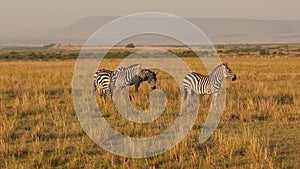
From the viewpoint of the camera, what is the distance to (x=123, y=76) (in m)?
13.7

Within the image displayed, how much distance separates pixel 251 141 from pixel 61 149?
3.21m

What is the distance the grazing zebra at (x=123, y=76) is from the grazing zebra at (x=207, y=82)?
2.03 metres

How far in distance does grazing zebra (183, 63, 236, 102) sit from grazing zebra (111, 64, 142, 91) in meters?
2.03

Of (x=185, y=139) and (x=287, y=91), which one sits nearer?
(x=185, y=139)

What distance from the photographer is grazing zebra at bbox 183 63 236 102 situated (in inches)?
482

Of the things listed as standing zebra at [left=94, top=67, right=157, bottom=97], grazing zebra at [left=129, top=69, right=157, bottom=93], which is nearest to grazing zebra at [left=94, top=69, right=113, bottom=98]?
standing zebra at [left=94, top=67, right=157, bottom=97]

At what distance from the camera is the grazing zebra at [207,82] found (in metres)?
12.2

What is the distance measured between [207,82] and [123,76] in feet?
9.70

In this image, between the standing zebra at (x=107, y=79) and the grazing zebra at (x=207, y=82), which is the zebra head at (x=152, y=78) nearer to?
the standing zebra at (x=107, y=79)

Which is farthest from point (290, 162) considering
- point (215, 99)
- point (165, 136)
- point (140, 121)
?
point (215, 99)

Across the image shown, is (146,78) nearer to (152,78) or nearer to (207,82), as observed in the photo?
(152,78)

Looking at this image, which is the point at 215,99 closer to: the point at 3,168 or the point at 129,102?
the point at 129,102

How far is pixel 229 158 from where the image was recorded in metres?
6.53

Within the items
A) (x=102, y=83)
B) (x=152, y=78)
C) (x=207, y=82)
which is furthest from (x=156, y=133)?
(x=152, y=78)
